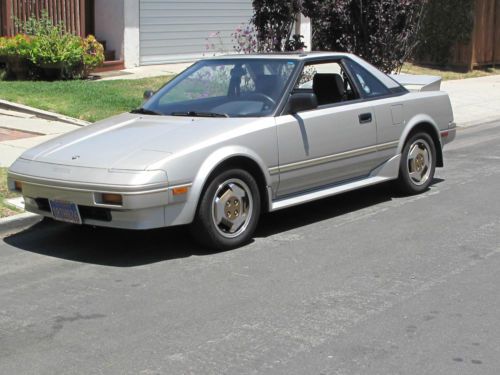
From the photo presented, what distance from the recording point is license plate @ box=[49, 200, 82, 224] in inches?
250

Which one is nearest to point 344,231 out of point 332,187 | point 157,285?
point 332,187

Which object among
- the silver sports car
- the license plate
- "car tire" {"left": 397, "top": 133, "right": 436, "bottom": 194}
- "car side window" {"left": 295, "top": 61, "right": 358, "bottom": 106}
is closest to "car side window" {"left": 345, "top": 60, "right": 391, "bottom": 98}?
the silver sports car

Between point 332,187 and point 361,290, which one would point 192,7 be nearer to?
point 332,187

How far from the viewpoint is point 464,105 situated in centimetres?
1717

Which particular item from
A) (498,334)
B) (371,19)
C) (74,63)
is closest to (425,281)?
(498,334)

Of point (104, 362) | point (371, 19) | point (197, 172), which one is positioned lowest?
point (104, 362)

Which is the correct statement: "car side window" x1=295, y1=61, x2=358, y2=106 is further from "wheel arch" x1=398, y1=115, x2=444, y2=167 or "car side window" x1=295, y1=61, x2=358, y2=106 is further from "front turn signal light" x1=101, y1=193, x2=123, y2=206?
"front turn signal light" x1=101, y1=193, x2=123, y2=206

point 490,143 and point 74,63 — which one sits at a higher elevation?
point 74,63

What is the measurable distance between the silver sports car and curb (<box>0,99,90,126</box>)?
4.97 meters

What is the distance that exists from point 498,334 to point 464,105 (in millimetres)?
12934

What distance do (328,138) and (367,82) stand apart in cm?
102

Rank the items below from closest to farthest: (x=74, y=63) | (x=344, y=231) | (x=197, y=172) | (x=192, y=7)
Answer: (x=197, y=172) → (x=344, y=231) → (x=74, y=63) → (x=192, y=7)

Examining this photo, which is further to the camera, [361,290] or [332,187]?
[332,187]

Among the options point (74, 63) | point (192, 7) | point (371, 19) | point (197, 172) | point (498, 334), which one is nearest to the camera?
point (498, 334)
